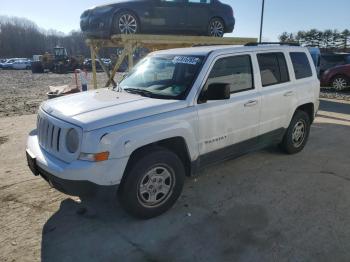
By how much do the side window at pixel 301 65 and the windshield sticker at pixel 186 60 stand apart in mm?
2067

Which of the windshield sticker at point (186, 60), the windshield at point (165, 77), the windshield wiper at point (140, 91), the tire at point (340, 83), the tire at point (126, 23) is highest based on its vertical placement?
the tire at point (126, 23)

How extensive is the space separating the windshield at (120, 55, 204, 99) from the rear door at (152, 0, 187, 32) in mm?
4901

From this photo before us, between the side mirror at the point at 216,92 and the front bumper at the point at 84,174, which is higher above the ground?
the side mirror at the point at 216,92

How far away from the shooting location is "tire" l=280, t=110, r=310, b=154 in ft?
18.2

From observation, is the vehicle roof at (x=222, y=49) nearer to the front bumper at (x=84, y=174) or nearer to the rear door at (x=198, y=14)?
the front bumper at (x=84, y=174)

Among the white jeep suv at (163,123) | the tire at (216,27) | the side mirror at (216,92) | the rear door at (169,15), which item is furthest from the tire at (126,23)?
the side mirror at (216,92)

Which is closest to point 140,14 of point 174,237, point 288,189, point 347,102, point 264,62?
point 264,62

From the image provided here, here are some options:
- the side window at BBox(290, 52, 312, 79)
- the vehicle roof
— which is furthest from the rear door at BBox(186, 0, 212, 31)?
the vehicle roof

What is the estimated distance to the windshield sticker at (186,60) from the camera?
4.11m

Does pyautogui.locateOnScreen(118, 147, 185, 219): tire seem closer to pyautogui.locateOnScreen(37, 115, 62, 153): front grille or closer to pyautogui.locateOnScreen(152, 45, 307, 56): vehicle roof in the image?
pyautogui.locateOnScreen(37, 115, 62, 153): front grille

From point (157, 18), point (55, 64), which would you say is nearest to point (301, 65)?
point (157, 18)

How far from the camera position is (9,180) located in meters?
4.82

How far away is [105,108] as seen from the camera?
352 centimetres

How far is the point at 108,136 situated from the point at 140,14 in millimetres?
6620
